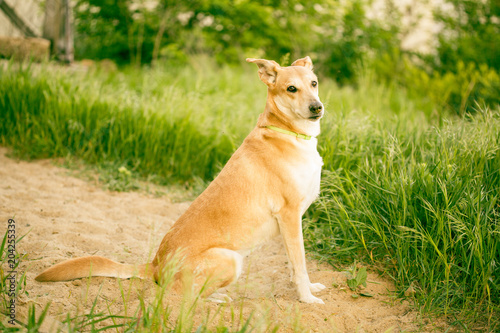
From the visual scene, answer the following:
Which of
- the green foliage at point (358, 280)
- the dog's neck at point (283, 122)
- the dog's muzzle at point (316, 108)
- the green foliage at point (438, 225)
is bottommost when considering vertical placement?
the green foliage at point (358, 280)

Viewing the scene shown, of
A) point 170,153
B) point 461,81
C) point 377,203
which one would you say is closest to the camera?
point 377,203

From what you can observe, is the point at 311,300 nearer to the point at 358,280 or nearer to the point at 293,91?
the point at 358,280

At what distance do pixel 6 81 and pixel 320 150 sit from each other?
401 cm

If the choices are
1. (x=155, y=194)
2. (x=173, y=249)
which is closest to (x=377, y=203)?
(x=173, y=249)

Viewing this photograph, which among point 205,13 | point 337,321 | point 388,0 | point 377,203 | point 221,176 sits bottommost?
point 337,321

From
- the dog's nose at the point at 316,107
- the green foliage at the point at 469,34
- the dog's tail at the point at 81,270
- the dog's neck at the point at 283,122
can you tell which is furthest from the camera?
the green foliage at the point at 469,34

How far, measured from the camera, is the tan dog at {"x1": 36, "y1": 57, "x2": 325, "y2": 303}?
2.46 meters

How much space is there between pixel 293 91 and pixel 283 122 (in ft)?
0.75

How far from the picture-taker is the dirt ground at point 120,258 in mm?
2402

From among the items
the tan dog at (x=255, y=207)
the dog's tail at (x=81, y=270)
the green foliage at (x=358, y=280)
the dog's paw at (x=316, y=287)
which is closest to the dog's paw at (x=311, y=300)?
the tan dog at (x=255, y=207)

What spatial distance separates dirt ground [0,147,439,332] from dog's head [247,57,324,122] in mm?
1087

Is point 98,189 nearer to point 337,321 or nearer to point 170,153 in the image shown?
point 170,153

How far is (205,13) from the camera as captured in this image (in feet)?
32.6

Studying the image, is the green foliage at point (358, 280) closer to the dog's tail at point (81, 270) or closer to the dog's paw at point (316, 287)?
the dog's paw at point (316, 287)
